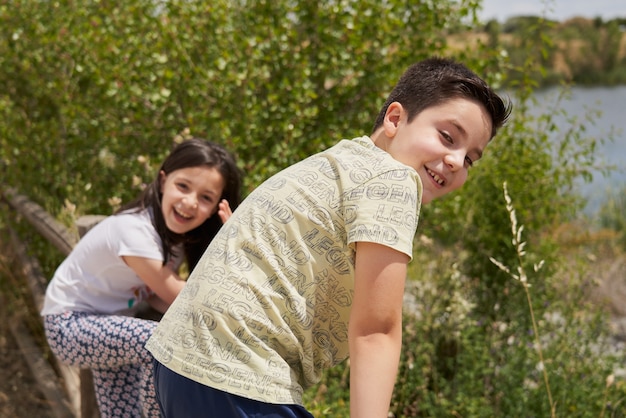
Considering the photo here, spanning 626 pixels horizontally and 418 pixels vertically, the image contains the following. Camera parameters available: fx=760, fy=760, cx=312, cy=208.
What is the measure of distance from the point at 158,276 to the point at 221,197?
36 centimetres

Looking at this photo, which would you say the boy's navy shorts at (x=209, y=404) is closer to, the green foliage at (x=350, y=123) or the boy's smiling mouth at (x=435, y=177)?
the boy's smiling mouth at (x=435, y=177)

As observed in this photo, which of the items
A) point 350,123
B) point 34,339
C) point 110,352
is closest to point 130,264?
point 110,352

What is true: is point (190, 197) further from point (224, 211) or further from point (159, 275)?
point (159, 275)

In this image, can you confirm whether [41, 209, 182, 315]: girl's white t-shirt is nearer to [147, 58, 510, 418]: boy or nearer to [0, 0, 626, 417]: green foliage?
[0, 0, 626, 417]: green foliage

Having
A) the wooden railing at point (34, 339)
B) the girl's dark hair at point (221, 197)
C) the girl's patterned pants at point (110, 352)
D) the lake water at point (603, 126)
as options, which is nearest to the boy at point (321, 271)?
the girl's patterned pants at point (110, 352)

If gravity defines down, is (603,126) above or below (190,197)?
above

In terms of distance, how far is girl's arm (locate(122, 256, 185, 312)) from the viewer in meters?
2.50

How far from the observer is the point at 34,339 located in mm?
4637

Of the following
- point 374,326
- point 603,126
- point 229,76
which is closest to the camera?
point 374,326

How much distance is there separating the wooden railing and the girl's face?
0.47m

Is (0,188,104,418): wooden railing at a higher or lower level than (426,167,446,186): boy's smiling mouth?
lower

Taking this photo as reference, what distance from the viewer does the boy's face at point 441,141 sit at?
4.86 ft

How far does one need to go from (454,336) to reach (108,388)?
1.68 meters

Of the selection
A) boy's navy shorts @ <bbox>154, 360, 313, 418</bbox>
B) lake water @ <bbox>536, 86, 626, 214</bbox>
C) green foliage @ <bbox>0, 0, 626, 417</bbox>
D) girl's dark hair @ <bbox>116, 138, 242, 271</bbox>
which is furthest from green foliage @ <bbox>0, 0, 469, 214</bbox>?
boy's navy shorts @ <bbox>154, 360, 313, 418</bbox>
